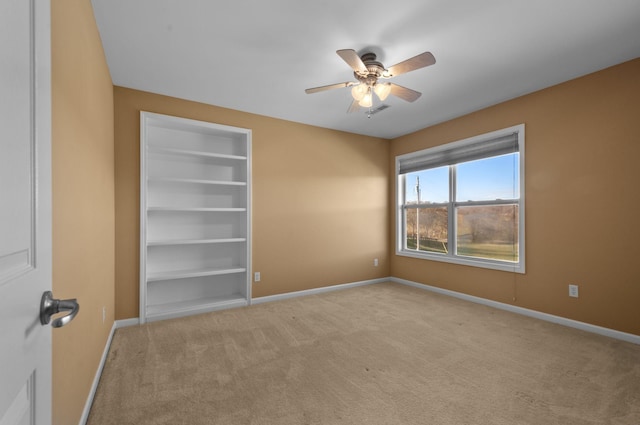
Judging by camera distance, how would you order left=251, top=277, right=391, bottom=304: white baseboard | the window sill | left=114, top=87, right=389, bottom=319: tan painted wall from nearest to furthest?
left=114, top=87, right=389, bottom=319: tan painted wall, the window sill, left=251, top=277, right=391, bottom=304: white baseboard

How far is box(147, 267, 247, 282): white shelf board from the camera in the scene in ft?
10.5

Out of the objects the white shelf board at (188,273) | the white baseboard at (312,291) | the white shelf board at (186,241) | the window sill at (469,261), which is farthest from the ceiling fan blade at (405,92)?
the white baseboard at (312,291)

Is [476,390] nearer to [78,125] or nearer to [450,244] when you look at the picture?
[450,244]

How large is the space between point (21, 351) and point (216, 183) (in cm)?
312

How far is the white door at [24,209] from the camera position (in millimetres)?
501

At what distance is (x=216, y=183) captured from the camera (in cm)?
352

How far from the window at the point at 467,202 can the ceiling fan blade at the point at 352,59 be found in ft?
7.54

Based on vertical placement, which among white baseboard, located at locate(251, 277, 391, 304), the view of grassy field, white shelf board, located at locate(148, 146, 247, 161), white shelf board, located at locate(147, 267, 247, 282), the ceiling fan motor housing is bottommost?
white baseboard, located at locate(251, 277, 391, 304)

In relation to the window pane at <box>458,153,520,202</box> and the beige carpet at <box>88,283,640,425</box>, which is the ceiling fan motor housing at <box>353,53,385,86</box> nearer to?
the window pane at <box>458,153,520,202</box>

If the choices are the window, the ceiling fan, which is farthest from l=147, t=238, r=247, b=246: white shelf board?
the window

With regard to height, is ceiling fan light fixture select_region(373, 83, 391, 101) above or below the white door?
above

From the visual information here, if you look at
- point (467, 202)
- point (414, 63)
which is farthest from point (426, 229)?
point (414, 63)

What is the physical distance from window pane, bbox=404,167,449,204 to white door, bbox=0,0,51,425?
4459mm

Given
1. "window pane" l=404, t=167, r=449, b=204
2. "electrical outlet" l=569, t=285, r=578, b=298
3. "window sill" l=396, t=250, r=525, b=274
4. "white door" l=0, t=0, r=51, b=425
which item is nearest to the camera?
"white door" l=0, t=0, r=51, b=425
